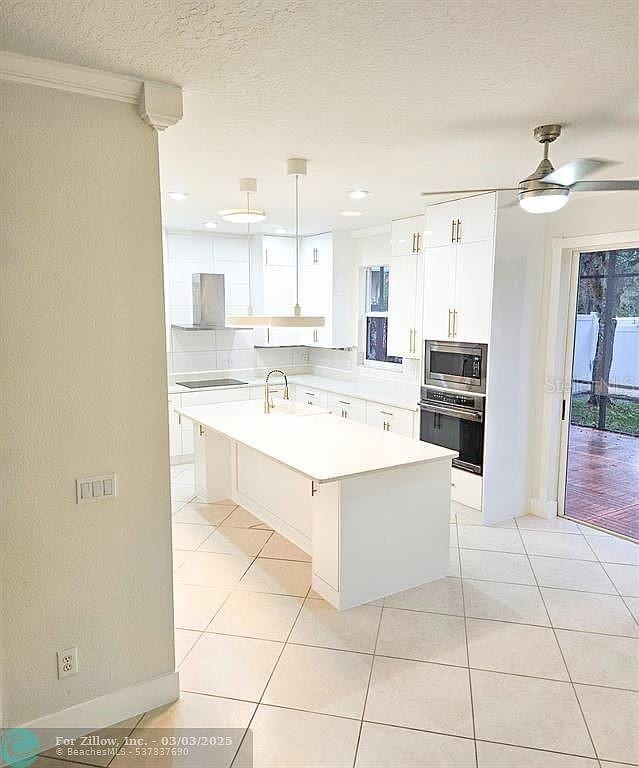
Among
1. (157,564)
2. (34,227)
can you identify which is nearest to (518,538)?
(157,564)

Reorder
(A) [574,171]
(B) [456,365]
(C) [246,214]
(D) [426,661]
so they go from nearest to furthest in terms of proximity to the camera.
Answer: (A) [574,171] → (D) [426,661] → (C) [246,214] → (B) [456,365]

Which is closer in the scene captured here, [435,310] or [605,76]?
[605,76]

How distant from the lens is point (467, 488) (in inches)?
178

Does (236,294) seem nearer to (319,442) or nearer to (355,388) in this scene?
(355,388)

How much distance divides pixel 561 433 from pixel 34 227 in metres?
4.07

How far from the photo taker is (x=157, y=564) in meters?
2.36

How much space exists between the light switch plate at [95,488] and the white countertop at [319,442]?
105cm

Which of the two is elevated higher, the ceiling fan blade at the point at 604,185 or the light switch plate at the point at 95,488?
the ceiling fan blade at the point at 604,185

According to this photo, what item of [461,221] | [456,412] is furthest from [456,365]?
[461,221]

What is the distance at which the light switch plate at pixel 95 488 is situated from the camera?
216 cm

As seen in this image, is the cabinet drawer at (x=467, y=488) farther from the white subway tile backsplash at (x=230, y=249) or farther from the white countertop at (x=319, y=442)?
the white subway tile backsplash at (x=230, y=249)

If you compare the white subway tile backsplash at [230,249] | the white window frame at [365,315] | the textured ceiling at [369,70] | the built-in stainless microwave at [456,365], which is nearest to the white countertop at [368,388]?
the white window frame at [365,315]

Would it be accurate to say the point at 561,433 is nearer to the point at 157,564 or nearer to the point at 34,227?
the point at 157,564

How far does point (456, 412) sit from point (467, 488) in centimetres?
63
